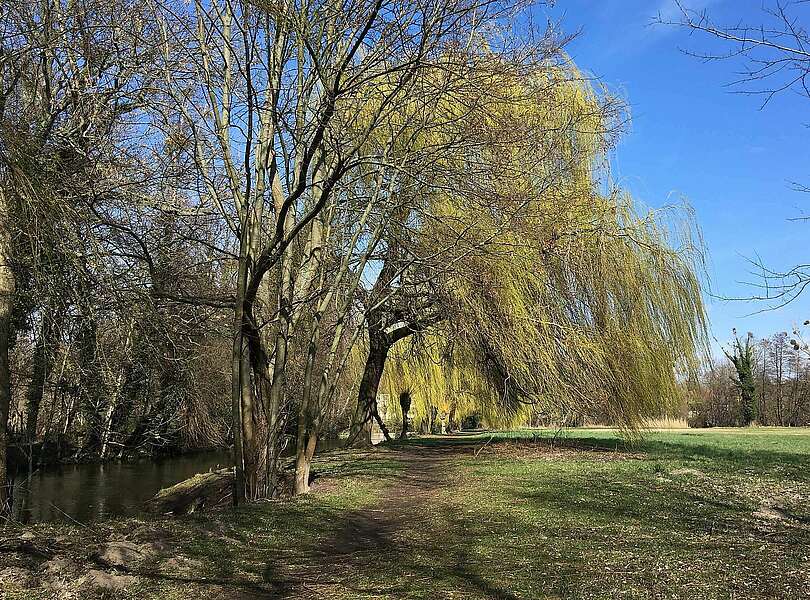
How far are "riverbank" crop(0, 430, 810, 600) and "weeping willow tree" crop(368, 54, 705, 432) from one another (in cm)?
318

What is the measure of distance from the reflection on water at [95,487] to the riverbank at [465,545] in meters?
4.27

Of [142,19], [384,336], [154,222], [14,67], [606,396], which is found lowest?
[606,396]

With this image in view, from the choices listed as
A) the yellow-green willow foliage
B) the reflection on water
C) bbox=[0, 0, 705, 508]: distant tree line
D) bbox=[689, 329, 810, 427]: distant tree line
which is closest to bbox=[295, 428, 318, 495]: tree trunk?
bbox=[0, 0, 705, 508]: distant tree line

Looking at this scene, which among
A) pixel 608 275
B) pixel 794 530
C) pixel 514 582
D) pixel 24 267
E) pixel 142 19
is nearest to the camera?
pixel 514 582

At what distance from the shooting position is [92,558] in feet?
16.4

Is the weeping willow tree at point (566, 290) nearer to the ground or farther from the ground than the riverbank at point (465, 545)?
farther from the ground

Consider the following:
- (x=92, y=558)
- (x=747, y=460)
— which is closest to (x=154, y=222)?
(x=92, y=558)

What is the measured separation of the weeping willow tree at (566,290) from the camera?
12062 millimetres

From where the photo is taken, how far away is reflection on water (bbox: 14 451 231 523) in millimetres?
12164

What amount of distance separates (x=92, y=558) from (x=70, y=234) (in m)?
2.85

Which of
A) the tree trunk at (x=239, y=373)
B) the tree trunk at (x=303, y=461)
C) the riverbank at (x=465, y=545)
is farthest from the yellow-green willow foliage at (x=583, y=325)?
the tree trunk at (x=239, y=373)

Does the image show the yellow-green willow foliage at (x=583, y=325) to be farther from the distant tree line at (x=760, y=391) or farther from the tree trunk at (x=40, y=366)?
the distant tree line at (x=760, y=391)

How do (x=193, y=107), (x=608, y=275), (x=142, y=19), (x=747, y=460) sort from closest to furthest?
(x=142, y=19), (x=193, y=107), (x=747, y=460), (x=608, y=275)

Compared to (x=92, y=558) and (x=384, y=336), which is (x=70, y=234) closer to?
(x=92, y=558)
